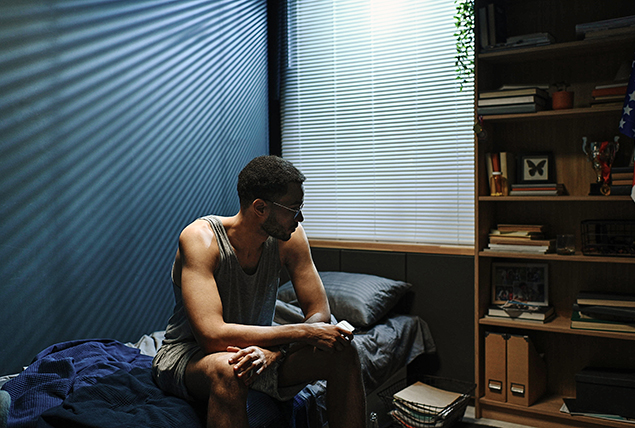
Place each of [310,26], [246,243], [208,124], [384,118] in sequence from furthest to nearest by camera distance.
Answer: [310,26] → [384,118] → [208,124] → [246,243]

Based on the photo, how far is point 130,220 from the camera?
272cm

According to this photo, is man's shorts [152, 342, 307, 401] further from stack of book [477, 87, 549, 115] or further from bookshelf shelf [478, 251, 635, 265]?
stack of book [477, 87, 549, 115]

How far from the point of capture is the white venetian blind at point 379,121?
131 inches

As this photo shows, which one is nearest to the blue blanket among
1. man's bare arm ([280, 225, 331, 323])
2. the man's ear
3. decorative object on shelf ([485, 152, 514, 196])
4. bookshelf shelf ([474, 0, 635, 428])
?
man's bare arm ([280, 225, 331, 323])

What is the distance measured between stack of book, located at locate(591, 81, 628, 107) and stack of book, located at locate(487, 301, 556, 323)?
42.3 inches

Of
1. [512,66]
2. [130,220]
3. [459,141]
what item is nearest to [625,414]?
[459,141]

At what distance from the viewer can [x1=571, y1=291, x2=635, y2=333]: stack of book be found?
2586 millimetres

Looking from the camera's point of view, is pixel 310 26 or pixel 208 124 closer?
pixel 208 124

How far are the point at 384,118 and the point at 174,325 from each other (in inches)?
81.3

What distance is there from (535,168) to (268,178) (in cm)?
167

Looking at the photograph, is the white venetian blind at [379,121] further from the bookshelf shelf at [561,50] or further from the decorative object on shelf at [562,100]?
the decorative object on shelf at [562,100]

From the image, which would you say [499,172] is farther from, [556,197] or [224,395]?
[224,395]

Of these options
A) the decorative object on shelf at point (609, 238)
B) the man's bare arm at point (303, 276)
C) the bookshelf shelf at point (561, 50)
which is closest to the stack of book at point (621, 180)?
A: the decorative object on shelf at point (609, 238)

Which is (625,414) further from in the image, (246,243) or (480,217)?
(246,243)
